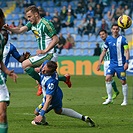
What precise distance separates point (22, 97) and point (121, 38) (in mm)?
3604

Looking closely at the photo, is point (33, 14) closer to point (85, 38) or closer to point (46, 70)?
point (46, 70)

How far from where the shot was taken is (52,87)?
1030cm

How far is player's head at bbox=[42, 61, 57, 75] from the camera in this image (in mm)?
10211

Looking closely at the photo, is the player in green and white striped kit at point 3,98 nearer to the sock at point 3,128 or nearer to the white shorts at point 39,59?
the sock at point 3,128

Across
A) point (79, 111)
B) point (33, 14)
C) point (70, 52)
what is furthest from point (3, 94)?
point (70, 52)

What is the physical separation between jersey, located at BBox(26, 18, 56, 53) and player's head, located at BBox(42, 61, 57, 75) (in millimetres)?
→ 2042

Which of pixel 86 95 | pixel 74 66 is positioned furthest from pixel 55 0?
pixel 86 95

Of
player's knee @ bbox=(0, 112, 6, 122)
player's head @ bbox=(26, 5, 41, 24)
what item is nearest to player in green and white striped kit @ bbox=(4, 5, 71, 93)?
player's head @ bbox=(26, 5, 41, 24)

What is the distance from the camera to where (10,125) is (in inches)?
422

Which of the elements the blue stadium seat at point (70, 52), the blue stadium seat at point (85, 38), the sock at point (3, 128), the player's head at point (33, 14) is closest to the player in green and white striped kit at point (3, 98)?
the sock at point (3, 128)

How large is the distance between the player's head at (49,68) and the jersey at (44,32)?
6.70 ft

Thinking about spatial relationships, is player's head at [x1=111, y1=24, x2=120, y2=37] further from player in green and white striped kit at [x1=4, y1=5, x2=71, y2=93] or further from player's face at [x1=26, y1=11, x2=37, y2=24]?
player's face at [x1=26, y1=11, x2=37, y2=24]

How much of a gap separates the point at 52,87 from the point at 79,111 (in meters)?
3.12

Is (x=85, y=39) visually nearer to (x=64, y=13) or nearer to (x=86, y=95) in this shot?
(x=64, y=13)
